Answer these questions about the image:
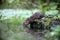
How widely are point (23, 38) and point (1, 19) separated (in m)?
1.71

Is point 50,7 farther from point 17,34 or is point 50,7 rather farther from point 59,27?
point 17,34

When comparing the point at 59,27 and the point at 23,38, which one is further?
the point at 23,38

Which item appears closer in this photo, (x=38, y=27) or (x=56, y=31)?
(x=56, y=31)

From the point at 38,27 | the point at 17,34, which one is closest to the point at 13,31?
the point at 17,34

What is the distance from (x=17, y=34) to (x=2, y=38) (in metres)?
0.32

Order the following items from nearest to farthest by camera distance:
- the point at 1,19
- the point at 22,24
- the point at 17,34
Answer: the point at 17,34 < the point at 22,24 < the point at 1,19

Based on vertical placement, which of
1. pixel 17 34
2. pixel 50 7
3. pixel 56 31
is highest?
pixel 50 7

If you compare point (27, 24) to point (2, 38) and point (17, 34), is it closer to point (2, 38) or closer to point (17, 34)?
point (17, 34)

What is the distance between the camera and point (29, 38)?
3.28 m

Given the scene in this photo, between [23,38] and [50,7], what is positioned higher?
[50,7]

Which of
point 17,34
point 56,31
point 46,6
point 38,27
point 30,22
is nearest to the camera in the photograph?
point 56,31

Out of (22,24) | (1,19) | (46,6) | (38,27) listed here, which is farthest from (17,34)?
(46,6)

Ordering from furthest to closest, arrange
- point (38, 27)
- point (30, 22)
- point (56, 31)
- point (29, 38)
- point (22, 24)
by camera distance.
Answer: point (22, 24)
point (30, 22)
point (38, 27)
point (29, 38)
point (56, 31)

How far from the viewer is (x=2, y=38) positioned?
133 inches
